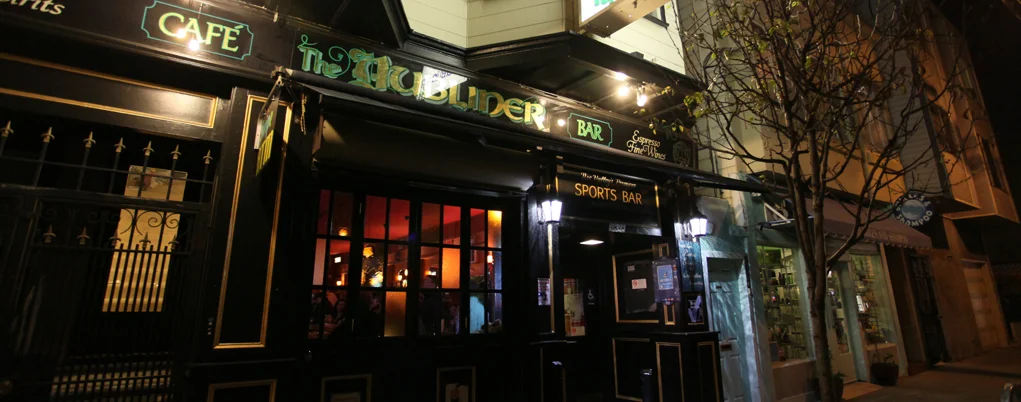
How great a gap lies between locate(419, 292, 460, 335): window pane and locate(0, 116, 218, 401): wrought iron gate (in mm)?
2533

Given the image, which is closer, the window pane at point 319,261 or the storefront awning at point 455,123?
the storefront awning at point 455,123

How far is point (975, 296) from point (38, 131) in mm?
25667

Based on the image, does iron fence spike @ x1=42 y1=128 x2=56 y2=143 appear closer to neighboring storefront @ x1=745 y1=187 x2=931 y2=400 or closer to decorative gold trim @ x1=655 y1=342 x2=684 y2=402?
decorative gold trim @ x1=655 y1=342 x2=684 y2=402

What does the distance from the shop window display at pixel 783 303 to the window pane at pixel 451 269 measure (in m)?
7.35

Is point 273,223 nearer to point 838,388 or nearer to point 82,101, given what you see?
point 82,101

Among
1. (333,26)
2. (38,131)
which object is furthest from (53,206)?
(333,26)

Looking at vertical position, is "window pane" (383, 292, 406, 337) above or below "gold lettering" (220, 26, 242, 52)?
below

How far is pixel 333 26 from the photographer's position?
19.9ft

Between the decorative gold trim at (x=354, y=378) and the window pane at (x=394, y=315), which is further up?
the window pane at (x=394, y=315)

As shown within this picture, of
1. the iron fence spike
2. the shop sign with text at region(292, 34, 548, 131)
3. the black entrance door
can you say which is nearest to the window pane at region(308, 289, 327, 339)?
the shop sign with text at region(292, 34, 548, 131)

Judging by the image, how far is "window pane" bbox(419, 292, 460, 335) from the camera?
20.3ft

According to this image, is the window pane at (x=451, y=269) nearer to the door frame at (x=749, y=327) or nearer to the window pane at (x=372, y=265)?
the window pane at (x=372, y=265)

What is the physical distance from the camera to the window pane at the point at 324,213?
18.8ft

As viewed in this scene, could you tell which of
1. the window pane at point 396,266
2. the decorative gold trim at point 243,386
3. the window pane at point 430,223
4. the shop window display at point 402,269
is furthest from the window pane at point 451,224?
the decorative gold trim at point 243,386
